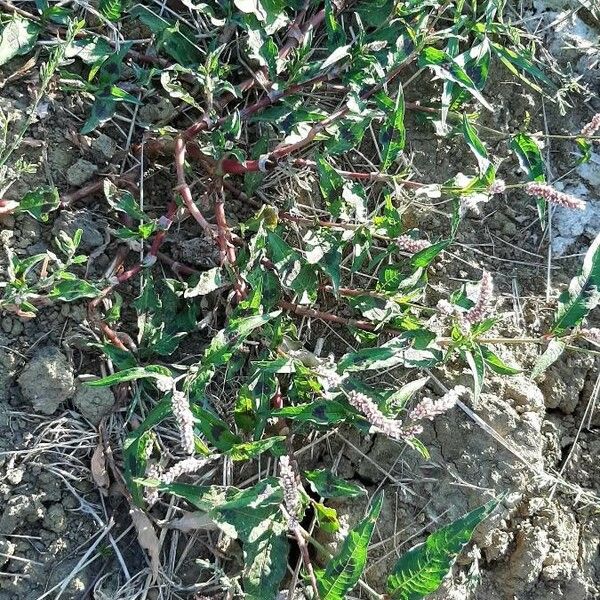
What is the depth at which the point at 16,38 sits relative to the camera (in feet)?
8.77

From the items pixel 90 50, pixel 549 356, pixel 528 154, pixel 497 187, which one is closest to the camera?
pixel 549 356

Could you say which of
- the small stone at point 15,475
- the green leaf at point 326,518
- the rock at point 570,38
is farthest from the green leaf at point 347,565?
the rock at point 570,38

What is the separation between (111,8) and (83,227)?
0.78 meters

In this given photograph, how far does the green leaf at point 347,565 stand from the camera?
7.11ft

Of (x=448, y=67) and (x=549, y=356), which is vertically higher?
(x=448, y=67)

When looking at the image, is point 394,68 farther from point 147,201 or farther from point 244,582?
point 244,582

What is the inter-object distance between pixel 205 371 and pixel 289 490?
0.48 m

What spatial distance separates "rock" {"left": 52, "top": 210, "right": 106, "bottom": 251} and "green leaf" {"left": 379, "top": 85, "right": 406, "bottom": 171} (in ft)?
3.41

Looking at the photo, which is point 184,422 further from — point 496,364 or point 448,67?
point 448,67

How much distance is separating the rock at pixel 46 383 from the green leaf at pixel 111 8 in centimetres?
120

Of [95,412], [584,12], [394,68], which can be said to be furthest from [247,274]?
[584,12]

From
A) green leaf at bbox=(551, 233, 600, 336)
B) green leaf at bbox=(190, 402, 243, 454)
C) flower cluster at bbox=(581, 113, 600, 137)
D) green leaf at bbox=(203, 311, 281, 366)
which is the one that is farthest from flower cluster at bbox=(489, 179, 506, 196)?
green leaf at bbox=(190, 402, 243, 454)

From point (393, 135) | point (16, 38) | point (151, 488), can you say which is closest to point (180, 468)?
point (151, 488)

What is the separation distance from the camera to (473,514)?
7.13 feet
